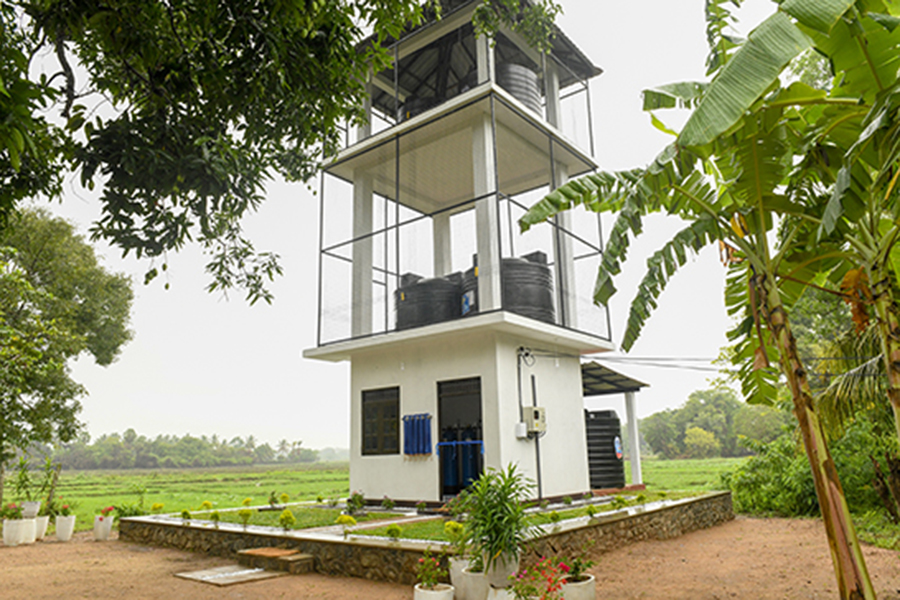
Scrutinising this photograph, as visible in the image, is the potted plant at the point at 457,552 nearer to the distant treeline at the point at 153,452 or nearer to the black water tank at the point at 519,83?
the black water tank at the point at 519,83

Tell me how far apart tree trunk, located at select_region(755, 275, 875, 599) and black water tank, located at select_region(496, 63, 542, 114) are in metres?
7.51

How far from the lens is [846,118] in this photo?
4.20 m

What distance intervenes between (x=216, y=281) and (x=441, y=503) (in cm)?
578

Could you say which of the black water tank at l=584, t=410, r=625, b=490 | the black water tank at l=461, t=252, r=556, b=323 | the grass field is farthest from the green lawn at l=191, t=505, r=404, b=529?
the grass field

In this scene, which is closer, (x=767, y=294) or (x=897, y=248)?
(x=767, y=294)

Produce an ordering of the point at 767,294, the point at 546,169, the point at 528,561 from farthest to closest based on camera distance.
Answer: the point at 546,169, the point at 528,561, the point at 767,294

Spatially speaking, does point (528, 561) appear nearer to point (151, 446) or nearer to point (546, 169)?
point (546, 169)

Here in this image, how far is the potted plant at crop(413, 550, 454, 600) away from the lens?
15.8ft

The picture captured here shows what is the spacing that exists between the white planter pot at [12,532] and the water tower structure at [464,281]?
5.52 meters

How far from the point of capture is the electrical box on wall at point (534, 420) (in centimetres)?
918

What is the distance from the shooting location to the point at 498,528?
191 inches

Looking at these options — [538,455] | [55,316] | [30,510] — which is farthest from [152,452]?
[538,455]

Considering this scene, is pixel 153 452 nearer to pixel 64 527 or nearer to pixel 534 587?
pixel 64 527

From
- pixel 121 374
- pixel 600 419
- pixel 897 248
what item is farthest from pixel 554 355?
pixel 121 374
